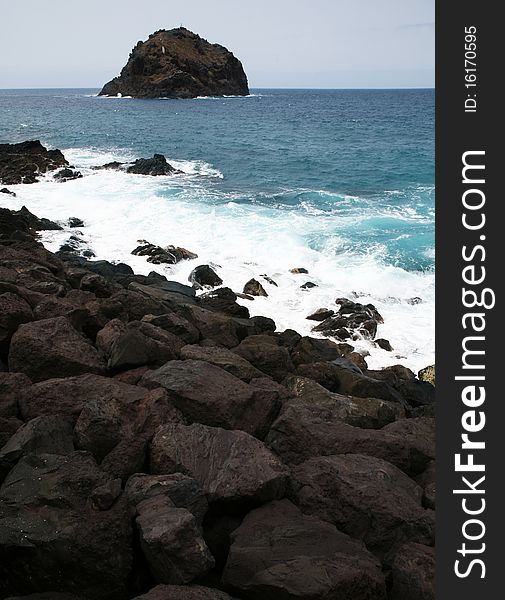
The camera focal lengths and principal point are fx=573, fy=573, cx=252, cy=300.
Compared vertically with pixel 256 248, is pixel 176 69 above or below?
above

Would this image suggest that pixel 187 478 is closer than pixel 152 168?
Yes

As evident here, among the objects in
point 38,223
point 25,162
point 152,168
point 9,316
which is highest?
point 25,162

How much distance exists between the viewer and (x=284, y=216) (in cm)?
1941

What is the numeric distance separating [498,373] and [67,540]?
243cm

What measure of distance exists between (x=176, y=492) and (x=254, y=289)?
911 cm

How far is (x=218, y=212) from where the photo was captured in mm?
19422

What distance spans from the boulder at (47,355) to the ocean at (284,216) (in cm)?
590

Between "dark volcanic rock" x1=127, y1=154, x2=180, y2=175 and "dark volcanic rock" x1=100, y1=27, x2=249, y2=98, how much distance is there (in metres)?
77.6

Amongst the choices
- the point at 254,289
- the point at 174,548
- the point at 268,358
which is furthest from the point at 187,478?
the point at 254,289

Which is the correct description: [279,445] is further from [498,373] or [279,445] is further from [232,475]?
[498,373]

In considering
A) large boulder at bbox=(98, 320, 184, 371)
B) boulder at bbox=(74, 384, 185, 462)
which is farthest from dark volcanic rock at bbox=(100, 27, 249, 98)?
boulder at bbox=(74, 384, 185, 462)

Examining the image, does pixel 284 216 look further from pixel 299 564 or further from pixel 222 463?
pixel 299 564

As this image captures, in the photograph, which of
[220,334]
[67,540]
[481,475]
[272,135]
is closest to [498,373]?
[481,475]

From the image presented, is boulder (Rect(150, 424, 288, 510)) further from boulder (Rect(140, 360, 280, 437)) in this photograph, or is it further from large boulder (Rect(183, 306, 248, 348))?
large boulder (Rect(183, 306, 248, 348))
